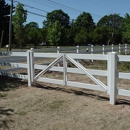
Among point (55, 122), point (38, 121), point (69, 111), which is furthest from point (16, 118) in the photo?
point (69, 111)

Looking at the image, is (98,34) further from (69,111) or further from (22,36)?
(69,111)

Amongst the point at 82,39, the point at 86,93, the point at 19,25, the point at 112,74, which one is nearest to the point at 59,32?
the point at 19,25

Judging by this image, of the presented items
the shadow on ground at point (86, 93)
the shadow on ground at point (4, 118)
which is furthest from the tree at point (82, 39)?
the shadow on ground at point (4, 118)

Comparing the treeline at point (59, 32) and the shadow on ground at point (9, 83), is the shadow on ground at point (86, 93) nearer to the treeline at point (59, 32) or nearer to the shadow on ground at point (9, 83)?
the shadow on ground at point (9, 83)

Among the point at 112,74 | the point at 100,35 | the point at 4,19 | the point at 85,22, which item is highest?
the point at 85,22

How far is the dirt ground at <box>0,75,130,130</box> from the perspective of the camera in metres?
4.29

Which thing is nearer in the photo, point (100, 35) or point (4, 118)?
point (4, 118)

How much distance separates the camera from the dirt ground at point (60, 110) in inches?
169

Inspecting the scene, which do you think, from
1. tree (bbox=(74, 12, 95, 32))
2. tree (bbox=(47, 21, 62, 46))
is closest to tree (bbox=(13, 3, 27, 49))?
tree (bbox=(47, 21, 62, 46))

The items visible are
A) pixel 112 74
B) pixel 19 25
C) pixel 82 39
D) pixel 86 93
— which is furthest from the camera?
pixel 82 39

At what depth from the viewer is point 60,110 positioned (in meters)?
5.11

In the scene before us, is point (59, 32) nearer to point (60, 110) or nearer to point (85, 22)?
point (85, 22)

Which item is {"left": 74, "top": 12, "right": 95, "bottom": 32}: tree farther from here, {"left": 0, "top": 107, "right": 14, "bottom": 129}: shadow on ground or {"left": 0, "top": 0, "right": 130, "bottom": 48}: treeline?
{"left": 0, "top": 107, "right": 14, "bottom": 129}: shadow on ground

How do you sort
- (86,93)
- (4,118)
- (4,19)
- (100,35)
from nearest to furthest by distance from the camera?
(4,118), (86,93), (4,19), (100,35)
